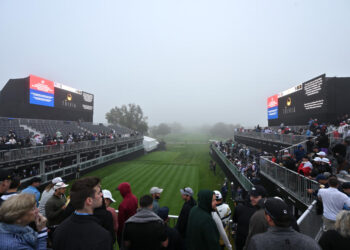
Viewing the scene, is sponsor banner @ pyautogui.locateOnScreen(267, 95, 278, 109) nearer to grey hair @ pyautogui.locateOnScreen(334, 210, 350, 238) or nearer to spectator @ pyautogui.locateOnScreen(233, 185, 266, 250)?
spectator @ pyautogui.locateOnScreen(233, 185, 266, 250)

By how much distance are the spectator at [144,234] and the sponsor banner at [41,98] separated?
88.9 feet

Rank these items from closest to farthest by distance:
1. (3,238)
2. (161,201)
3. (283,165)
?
(3,238), (283,165), (161,201)

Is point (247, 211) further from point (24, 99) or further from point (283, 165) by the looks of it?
point (24, 99)

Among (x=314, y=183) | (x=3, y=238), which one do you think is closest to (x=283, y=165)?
(x=314, y=183)

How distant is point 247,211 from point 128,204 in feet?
7.90

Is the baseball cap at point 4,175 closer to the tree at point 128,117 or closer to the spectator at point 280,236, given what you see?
the spectator at point 280,236

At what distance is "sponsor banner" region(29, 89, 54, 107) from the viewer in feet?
75.3

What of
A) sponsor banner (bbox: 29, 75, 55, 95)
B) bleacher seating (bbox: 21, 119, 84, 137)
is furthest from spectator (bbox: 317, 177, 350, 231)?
sponsor banner (bbox: 29, 75, 55, 95)

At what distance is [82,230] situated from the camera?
72.6 inches

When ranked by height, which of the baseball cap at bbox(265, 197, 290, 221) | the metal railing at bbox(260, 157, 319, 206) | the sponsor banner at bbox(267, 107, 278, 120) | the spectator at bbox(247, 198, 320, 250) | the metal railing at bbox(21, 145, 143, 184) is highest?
the sponsor banner at bbox(267, 107, 278, 120)

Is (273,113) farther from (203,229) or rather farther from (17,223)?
(17,223)

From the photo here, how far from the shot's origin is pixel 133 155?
35.2 m

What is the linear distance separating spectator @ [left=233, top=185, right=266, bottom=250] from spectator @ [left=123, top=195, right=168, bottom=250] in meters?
1.70

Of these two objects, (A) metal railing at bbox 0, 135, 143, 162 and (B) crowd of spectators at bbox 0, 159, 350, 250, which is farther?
(A) metal railing at bbox 0, 135, 143, 162
